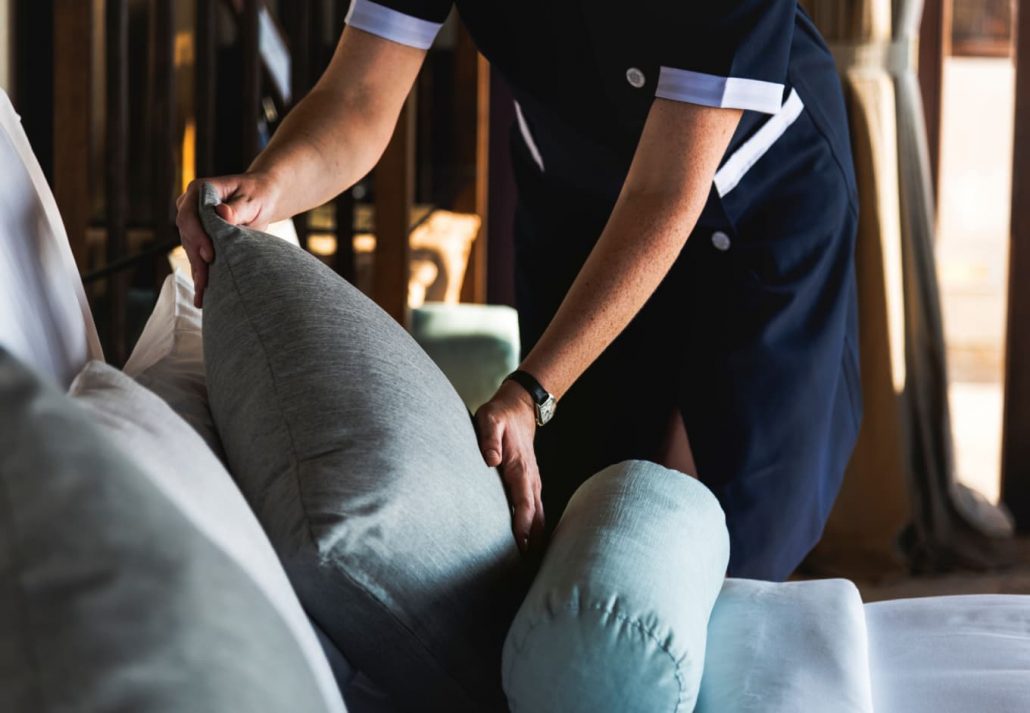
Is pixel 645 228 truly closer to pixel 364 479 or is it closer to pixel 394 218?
pixel 364 479

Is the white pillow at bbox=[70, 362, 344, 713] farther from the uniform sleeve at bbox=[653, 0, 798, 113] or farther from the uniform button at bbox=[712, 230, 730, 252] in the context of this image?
the uniform button at bbox=[712, 230, 730, 252]

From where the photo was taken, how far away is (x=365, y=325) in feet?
3.15

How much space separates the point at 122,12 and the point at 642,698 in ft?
5.08

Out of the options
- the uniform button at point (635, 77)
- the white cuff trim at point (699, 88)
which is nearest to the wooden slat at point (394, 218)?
the uniform button at point (635, 77)

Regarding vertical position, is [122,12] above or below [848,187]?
above

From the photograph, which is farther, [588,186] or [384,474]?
[588,186]

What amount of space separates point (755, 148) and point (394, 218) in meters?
1.07

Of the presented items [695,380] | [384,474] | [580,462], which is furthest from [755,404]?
[384,474]

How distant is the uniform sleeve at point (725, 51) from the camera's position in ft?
4.15

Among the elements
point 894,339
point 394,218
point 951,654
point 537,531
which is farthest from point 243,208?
point 894,339

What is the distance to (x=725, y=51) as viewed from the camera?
1.28 metres

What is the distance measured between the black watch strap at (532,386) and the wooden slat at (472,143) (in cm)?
238

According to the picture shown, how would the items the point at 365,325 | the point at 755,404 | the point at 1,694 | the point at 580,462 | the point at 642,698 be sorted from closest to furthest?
1. the point at 1,694
2. the point at 642,698
3. the point at 365,325
4. the point at 755,404
5. the point at 580,462

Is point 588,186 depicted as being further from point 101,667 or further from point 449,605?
point 101,667
